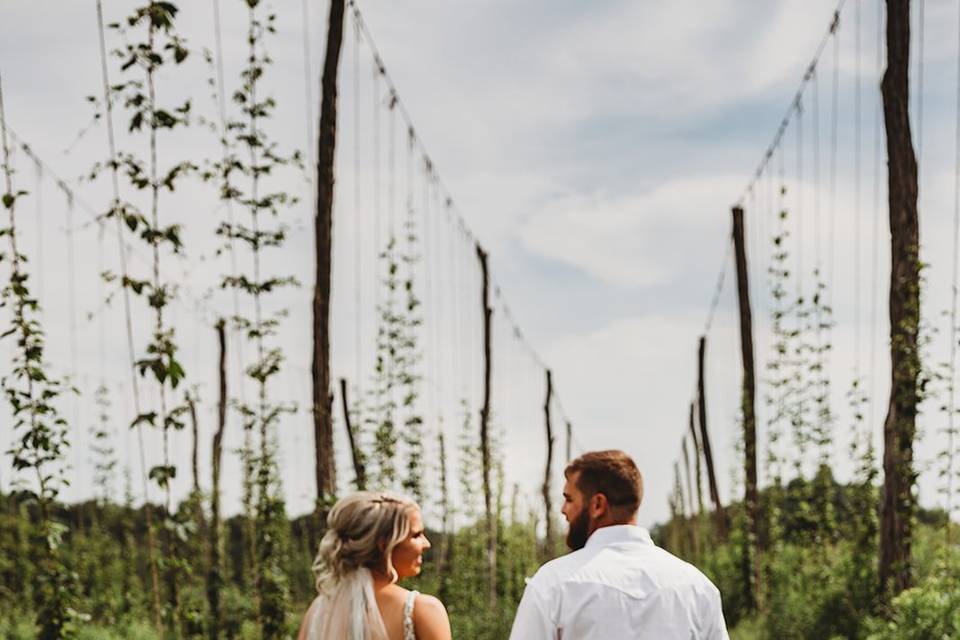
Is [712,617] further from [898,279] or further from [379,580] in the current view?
[898,279]

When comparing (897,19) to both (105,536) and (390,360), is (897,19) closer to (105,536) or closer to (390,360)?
(390,360)

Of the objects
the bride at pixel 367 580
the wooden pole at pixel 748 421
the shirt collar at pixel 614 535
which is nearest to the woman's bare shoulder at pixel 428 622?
the bride at pixel 367 580

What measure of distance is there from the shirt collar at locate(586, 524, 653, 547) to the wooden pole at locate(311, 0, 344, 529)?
23.1 ft

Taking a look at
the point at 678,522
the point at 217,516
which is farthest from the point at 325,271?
the point at 678,522

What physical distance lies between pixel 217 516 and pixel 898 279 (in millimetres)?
11642

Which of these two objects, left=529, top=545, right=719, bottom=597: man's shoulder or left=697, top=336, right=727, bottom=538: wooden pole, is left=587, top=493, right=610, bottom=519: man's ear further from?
left=697, top=336, right=727, bottom=538: wooden pole

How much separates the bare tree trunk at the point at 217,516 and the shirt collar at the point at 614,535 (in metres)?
12.2

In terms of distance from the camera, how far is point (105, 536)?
74.8 ft

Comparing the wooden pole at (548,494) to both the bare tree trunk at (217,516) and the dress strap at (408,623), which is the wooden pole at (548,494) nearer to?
the bare tree trunk at (217,516)

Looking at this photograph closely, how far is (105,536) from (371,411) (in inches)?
444

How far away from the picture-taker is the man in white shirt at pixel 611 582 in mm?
3232

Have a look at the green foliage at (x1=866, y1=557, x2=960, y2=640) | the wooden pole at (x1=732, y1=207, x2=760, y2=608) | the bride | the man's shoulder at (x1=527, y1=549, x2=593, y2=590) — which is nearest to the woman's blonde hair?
the bride

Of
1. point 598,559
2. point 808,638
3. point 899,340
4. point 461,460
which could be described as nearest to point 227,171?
point 899,340

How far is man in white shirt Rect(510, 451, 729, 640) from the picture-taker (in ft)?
10.6
